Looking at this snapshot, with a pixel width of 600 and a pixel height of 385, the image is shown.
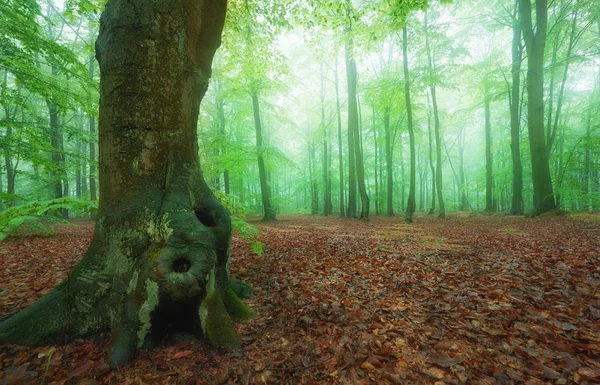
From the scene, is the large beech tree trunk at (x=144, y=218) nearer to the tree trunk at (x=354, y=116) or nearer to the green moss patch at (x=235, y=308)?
the green moss patch at (x=235, y=308)

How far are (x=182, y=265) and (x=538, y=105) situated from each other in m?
13.2

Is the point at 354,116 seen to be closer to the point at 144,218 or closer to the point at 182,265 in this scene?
the point at 144,218

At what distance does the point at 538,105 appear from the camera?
9.33 meters

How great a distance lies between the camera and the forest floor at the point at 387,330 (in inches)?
64.5

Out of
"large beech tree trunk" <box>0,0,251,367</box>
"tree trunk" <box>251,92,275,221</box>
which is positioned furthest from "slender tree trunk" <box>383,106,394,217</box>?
"large beech tree trunk" <box>0,0,251,367</box>

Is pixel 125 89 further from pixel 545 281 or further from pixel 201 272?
pixel 545 281

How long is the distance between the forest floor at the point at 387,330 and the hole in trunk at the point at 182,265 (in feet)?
1.97

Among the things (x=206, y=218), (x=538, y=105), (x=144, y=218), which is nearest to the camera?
(x=144, y=218)

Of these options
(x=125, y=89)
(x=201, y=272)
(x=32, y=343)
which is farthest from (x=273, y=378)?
(x=125, y=89)

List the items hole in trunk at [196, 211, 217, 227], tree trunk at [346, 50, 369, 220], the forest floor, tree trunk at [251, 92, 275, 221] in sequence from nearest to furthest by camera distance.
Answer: the forest floor → hole in trunk at [196, 211, 217, 227] → tree trunk at [346, 50, 369, 220] → tree trunk at [251, 92, 275, 221]

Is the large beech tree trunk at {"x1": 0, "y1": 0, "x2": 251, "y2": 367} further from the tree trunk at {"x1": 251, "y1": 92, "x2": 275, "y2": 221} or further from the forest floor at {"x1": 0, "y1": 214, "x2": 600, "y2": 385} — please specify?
the tree trunk at {"x1": 251, "y1": 92, "x2": 275, "y2": 221}

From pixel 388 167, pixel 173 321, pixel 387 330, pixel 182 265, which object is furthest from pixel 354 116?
pixel 173 321

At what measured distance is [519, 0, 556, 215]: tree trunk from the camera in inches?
357

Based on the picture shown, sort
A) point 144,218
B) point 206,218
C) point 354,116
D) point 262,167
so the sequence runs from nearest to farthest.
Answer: point 144,218 → point 206,218 → point 354,116 → point 262,167
